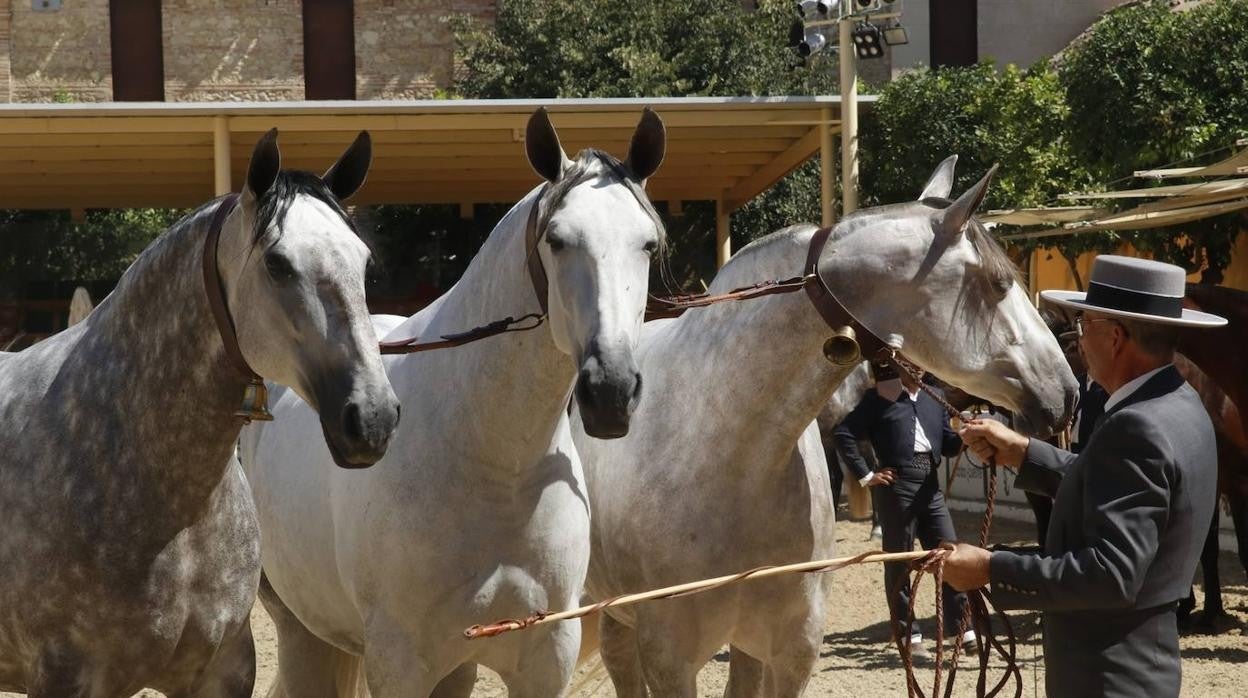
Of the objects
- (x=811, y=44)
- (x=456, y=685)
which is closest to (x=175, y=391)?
(x=456, y=685)

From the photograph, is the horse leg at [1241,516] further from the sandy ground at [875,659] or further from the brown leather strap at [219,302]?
the brown leather strap at [219,302]

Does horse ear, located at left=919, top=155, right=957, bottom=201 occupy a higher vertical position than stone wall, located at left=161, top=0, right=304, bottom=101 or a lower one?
lower

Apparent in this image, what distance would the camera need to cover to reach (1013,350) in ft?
13.0

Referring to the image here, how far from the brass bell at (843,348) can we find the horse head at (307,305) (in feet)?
4.63

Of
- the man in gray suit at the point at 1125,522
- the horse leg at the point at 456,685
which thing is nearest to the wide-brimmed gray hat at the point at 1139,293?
the man in gray suit at the point at 1125,522

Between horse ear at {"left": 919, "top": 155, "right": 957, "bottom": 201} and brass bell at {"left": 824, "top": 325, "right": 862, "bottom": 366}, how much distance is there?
0.59 m

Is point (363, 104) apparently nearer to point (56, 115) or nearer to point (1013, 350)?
point (56, 115)

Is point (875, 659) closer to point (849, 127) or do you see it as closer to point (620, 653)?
point (620, 653)

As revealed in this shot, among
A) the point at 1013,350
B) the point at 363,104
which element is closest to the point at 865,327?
the point at 1013,350

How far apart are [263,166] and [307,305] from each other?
0.35 meters

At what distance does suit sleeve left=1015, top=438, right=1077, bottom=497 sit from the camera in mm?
3865

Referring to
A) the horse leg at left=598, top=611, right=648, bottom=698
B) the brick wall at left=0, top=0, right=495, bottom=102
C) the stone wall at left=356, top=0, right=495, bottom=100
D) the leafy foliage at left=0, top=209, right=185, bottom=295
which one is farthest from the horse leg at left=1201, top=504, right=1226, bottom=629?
the stone wall at left=356, top=0, right=495, bottom=100

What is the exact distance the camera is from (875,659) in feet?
27.3

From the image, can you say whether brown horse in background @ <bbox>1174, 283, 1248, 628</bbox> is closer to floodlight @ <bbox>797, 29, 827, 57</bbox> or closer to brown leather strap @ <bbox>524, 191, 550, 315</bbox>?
brown leather strap @ <bbox>524, 191, 550, 315</bbox>
